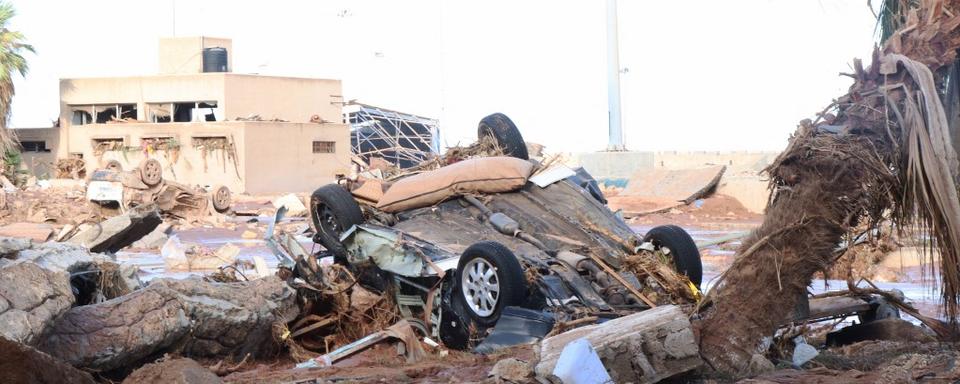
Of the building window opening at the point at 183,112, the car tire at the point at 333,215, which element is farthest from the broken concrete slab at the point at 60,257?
the building window opening at the point at 183,112

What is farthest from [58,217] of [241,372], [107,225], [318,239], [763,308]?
[763,308]

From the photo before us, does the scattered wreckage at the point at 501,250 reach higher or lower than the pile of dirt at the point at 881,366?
higher

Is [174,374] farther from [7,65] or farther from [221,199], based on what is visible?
[7,65]

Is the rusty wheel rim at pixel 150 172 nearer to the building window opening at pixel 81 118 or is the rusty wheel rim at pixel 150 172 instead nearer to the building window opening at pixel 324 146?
the building window opening at pixel 324 146

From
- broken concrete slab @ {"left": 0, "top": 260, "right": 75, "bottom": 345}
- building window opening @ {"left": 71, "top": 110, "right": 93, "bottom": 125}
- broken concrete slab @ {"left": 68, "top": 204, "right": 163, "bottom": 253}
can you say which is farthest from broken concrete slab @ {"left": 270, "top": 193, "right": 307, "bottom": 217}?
broken concrete slab @ {"left": 0, "top": 260, "right": 75, "bottom": 345}

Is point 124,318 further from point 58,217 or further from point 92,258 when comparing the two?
point 58,217

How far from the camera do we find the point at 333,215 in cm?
1093

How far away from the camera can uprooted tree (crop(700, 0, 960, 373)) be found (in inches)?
291

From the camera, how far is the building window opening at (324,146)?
48594 mm

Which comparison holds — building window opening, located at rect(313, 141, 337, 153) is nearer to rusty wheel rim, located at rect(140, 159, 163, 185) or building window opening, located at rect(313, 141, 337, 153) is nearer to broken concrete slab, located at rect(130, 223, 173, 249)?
rusty wheel rim, located at rect(140, 159, 163, 185)

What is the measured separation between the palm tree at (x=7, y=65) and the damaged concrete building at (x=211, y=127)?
3.07m

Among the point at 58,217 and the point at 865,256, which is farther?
the point at 58,217

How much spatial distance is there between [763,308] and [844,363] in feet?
2.56

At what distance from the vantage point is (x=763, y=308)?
24.9 ft
